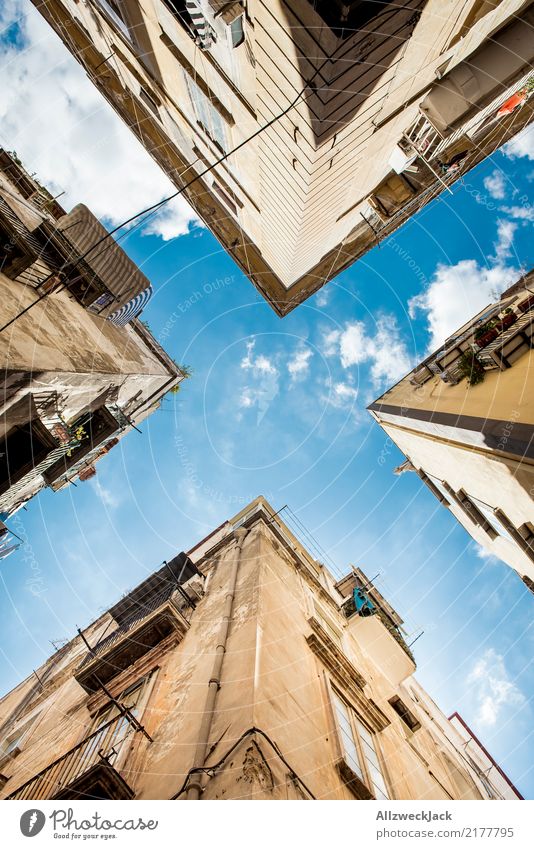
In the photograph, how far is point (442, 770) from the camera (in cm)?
1372

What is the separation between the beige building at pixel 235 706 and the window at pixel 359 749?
55 mm

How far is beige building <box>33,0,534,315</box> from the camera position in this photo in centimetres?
641

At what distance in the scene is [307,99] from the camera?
6.63 meters

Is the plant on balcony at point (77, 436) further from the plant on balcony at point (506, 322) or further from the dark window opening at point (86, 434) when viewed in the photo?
the plant on balcony at point (506, 322)

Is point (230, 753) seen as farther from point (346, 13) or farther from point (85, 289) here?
point (85, 289)

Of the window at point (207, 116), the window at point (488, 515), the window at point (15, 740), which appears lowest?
the window at point (488, 515)

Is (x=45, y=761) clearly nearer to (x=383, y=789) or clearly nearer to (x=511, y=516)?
(x=383, y=789)

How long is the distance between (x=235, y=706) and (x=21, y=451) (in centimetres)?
711

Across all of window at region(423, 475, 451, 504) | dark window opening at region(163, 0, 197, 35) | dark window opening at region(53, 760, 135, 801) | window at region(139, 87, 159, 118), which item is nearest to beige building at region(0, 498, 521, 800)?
dark window opening at region(53, 760, 135, 801)

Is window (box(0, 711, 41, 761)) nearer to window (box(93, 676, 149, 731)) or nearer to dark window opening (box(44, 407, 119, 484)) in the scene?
window (box(93, 676, 149, 731))

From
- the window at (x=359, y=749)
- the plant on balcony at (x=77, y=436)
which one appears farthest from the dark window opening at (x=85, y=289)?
the window at (x=359, y=749)

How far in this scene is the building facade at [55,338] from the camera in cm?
888

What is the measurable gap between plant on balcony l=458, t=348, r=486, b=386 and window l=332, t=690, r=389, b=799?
816 cm

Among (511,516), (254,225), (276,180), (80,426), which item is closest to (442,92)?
(276,180)
